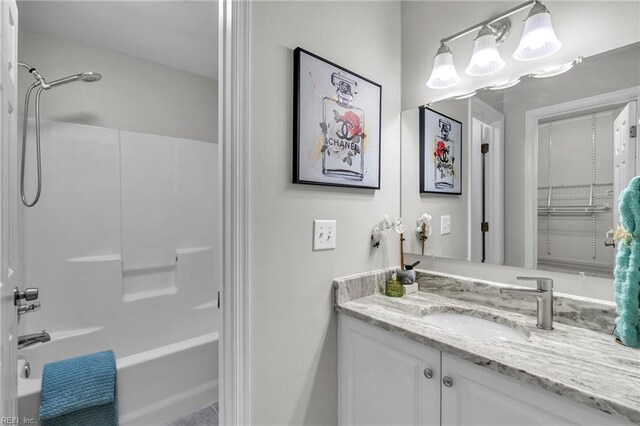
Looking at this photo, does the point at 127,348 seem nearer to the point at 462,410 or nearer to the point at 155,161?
the point at 155,161

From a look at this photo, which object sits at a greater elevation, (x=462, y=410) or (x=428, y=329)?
(x=428, y=329)

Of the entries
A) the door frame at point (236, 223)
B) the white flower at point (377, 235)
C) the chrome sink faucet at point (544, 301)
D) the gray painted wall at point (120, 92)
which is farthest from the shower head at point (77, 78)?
the chrome sink faucet at point (544, 301)

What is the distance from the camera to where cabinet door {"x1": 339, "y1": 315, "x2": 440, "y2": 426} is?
3.06 feet

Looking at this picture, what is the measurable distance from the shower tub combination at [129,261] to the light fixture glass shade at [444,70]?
169 centimetres

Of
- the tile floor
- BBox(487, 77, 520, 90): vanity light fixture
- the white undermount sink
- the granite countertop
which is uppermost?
BBox(487, 77, 520, 90): vanity light fixture

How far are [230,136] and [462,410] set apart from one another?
3.69ft

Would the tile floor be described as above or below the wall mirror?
below

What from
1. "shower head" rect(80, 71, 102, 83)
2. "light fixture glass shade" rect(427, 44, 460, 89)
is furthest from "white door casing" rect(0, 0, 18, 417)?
"light fixture glass shade" rect(427, 44, 460, 89)

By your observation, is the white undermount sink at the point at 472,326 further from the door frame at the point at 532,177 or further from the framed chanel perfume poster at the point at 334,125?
the framed chanel perfume poster at the point at 334,125

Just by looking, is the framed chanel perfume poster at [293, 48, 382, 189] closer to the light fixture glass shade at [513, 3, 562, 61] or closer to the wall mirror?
the wall mirror

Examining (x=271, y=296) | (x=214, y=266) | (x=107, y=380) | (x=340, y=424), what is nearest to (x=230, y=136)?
(x=271, y=296)

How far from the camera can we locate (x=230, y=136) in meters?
1.00

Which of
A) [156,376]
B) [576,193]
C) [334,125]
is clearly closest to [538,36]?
[576,193]

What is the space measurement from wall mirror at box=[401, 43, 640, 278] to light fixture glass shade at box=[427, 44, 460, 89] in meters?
0.09
